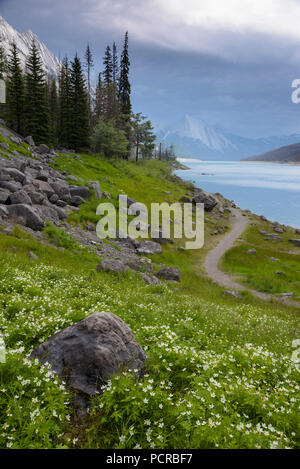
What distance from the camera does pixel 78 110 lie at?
64.4 metres

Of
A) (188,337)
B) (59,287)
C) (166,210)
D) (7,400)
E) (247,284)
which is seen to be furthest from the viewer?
(166,210)

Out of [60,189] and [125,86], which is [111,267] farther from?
[125,86]

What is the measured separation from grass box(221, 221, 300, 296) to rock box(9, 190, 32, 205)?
23.6 metres

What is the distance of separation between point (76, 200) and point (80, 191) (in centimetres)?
244

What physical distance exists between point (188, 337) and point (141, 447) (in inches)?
201

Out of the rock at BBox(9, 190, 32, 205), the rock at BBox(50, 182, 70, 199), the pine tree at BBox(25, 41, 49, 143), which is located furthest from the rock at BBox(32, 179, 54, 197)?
the pine tree at BBox(25, 41, 49, 143)

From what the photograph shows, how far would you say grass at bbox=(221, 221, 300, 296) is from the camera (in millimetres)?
29188

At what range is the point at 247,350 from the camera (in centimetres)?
751

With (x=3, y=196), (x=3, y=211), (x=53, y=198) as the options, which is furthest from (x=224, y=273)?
(x=3, y=196)

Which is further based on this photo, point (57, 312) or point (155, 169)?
point (155, 169)

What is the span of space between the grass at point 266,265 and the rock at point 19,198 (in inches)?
929

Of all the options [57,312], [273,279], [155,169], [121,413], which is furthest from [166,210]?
[121,413]

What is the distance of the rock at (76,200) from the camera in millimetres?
30089
